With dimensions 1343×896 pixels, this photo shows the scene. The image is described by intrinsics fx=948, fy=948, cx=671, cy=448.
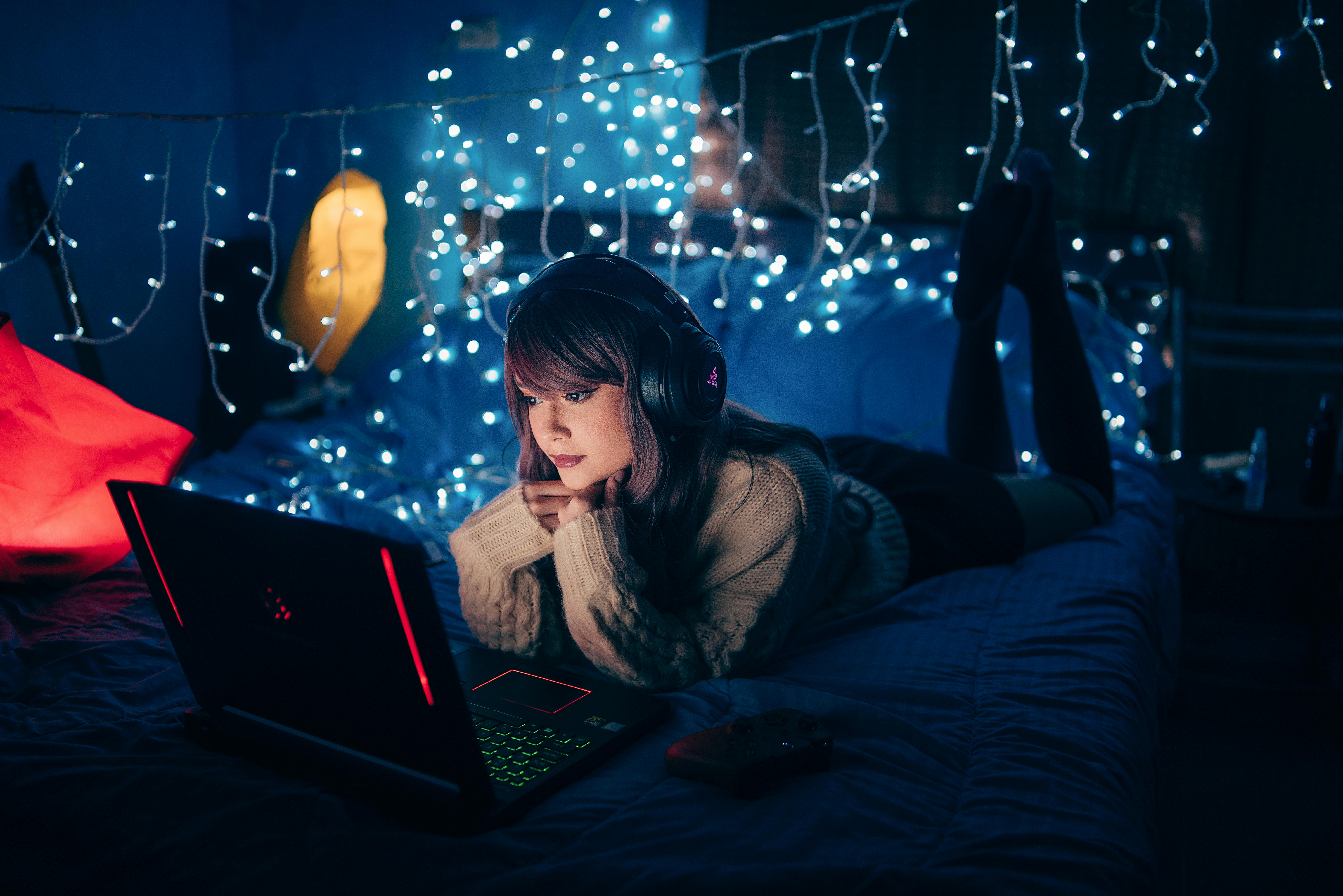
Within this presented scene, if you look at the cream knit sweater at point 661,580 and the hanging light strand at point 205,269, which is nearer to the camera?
the cream knit sweater at point 661,580

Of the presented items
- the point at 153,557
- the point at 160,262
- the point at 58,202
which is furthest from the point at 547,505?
the point at 160,262

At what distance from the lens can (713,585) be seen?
1105mm

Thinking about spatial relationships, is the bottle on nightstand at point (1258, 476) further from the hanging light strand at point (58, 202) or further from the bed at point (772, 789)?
the hanging light strand at point (58, 202)

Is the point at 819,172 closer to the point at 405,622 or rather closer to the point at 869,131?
the point at 869,131

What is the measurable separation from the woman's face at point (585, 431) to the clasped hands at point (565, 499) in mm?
13

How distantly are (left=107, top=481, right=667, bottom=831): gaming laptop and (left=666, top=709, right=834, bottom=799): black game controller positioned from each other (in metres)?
0.09

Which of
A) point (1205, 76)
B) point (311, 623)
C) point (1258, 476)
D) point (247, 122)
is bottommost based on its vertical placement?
point (1258, 476)

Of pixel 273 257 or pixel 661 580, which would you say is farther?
pixel 273 257

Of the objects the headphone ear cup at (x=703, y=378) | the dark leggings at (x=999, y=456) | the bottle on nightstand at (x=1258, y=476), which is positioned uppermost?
the headphone ear cup at (x=703, y=378)

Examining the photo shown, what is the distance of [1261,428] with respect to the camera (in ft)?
7.09

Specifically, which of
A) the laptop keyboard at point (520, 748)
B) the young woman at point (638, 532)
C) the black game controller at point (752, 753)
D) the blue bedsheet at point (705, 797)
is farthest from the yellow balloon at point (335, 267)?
the black game controller at point (752, 753)

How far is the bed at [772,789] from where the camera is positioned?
28.4 inches

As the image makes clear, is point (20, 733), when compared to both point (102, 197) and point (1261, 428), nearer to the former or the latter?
point (102, 197)

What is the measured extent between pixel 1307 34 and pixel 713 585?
6.93 ft
